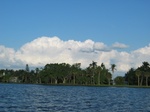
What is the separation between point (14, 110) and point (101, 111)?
14289 millimetres

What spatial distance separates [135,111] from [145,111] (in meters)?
1.80

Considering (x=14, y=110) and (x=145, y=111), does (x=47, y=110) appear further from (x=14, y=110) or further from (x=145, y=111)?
(x=145, y=111)

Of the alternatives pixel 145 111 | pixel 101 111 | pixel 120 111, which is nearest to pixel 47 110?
pixel 101 111

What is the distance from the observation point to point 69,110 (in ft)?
176

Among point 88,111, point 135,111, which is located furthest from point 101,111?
point 135,111

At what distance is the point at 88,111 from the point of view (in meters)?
53.5

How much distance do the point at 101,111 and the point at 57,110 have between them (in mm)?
7359

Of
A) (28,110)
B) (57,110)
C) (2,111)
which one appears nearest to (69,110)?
(57,110)

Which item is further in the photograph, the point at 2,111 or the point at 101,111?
the point at 101,111

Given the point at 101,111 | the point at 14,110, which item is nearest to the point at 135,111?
the point at 101,111

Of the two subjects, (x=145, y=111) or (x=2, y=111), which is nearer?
(x=2, y=111)

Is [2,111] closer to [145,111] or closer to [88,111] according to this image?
[88,111]

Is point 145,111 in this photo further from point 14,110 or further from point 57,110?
point 14,110

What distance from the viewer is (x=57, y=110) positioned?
52.9 m
